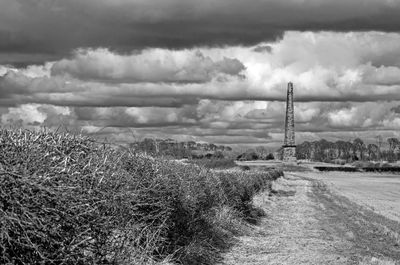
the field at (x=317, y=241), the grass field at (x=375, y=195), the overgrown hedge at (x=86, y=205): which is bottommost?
the grass field at (x=375, y=195)

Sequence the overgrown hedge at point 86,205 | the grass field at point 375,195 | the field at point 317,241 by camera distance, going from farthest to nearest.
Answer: the grass field at point 375,195 < the field at point 317,241 < the overgrown hedge at point 86,205

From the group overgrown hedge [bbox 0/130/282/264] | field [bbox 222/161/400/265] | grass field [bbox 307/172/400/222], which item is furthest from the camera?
grass field [bbox 307/172/400/222]

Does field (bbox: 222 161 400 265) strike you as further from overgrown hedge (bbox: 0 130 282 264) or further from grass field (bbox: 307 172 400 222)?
grass field (bbox: 307 172 400 222)

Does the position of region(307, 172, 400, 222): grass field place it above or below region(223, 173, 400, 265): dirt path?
below

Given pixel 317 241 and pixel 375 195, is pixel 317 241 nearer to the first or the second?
pixel 317 241

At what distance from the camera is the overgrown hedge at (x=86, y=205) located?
22.9 feet

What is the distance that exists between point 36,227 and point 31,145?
4.07ft

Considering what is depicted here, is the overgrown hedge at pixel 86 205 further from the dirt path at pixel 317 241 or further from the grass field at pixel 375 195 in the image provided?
the grass field at pixel 375 195

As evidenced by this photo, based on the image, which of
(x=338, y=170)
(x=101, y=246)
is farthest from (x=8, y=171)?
(x=338, y=170)

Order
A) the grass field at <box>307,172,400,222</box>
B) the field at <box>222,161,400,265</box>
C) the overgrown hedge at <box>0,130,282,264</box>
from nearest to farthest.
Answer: the overgrown hedge at <box>0,130,282,264</box> < the field at <box>222,161,400,265</box> < the grass field at <box>307,172,400,222</box>

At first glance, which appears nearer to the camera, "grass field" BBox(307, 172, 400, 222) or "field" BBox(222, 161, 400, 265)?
"field" BBox(222, 161, 400, 265)

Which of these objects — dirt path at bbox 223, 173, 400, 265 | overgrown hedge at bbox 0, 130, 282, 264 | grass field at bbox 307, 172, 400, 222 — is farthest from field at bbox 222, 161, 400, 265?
grass field at bbox 307, 172, 400, 222

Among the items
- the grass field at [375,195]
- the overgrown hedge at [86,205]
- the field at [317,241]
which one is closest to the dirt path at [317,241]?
the field at [317,241]

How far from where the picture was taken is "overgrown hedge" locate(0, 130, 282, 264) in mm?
6984
